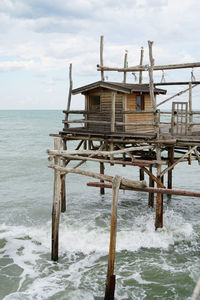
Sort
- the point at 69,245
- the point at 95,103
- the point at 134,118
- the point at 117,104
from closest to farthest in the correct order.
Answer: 1. the point at 69,245
2. the point at 117,104
3. the point at 134,118
4. the point at 95,103

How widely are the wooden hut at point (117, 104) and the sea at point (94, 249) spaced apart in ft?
14.1

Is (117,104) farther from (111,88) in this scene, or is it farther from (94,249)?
(94,249)

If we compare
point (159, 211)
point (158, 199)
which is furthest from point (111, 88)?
point (159, 211)

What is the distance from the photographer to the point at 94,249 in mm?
12039

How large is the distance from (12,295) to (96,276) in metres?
2.57

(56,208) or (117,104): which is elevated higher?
(117,104)

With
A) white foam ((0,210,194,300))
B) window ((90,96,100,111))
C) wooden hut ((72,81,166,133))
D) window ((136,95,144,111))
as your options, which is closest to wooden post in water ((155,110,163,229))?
white foam ((0,210,194,300))

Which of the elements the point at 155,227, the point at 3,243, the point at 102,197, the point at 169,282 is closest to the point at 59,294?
the point at 169,282

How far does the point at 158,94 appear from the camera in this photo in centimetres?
1811

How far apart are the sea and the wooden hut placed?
4291mm

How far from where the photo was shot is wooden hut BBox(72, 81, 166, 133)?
1553 centimetres

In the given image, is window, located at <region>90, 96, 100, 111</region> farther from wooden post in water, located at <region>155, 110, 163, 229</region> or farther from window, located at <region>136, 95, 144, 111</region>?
wooden post in water, located at <region>155, 110, 163, 229</region>

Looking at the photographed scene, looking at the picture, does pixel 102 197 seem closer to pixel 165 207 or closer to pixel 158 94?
pixel 165 207

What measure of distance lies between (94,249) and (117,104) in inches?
281
